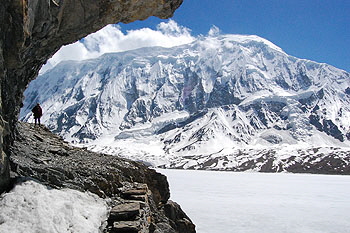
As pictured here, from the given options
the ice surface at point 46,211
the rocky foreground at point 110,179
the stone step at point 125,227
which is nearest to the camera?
the ice surface at point 46,211

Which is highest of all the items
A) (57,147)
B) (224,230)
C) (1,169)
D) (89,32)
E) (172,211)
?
(89,32)

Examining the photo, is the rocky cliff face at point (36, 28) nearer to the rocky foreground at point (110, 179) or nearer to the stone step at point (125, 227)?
the rocky foreground at point (110, 179)

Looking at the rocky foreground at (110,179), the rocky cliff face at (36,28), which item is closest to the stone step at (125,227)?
the rocky foreground at (110,179)

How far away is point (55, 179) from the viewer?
13.5 metres

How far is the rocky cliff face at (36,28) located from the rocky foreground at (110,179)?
144 cm

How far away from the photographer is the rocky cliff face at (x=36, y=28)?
11766mm

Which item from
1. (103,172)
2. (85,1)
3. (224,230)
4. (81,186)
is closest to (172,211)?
(103,172)

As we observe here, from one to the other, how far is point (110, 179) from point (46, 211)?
16.1 feet

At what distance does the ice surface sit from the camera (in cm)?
1025

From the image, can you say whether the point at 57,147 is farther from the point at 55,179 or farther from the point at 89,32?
the point at 89,32

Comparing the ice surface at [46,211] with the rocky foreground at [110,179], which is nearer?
the ice surface at [46,211]

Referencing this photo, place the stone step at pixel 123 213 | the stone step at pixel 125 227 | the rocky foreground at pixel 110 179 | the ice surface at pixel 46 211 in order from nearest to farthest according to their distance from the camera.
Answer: the ice surface at pixel 46 211
the stone step at pixel 125 227
the stone step at pixel 123 213
the rocky foreground at pixel 110 179

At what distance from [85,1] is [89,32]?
9.30 ft

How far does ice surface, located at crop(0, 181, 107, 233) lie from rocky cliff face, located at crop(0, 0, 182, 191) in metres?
0.84
